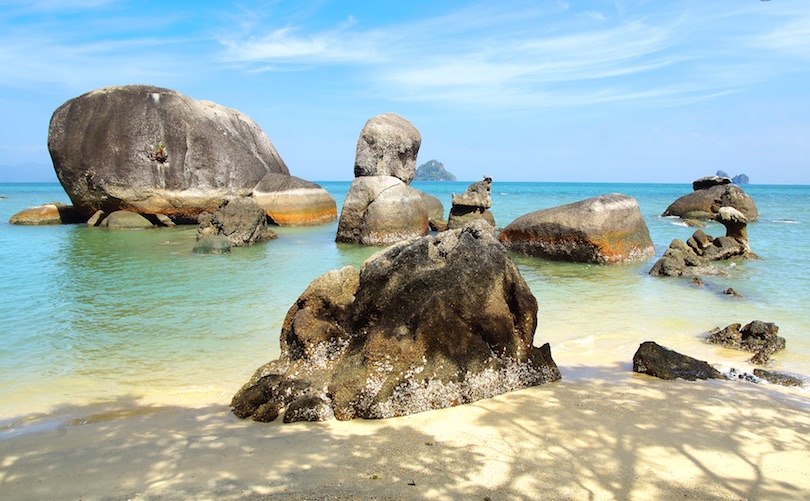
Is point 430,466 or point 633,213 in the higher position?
point 633,213

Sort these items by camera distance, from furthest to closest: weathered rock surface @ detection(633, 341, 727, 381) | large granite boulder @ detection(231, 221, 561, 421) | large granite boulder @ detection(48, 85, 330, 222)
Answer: large granite boulder @ detection(48, 85, 330, 222) → weathered rock surface @ detection(633, 341, 727, 381) → large granite boulder @ detection(231, 221, 561, 421)

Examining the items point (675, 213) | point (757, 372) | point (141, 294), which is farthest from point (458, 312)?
point (675, 213)

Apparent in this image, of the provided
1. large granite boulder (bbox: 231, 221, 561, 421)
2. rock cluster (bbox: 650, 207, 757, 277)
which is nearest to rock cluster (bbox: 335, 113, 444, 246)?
rock cluster (bbox: 650, 207, 757, 277)

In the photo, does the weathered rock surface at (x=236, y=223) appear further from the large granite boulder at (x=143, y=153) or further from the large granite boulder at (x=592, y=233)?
the large granite boulder at (x=592, y=233)

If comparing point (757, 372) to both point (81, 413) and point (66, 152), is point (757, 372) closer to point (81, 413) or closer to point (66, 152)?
point (81, 413)

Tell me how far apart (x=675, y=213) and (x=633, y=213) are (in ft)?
49.2

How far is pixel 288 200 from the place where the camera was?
21000 mm

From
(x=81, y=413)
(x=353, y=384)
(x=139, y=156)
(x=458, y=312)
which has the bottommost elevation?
(x=81, y=413)

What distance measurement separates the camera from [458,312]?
448cm

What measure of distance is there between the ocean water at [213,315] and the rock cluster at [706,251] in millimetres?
428

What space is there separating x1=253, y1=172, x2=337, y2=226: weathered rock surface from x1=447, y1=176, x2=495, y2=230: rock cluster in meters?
6.48

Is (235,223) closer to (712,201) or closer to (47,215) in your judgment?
(47,215)

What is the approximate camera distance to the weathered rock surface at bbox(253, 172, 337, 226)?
20.9m

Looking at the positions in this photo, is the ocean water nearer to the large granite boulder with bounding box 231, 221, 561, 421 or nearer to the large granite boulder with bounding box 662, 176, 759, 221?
the large granite boulder with bounding box 231, 221, 561, 421
